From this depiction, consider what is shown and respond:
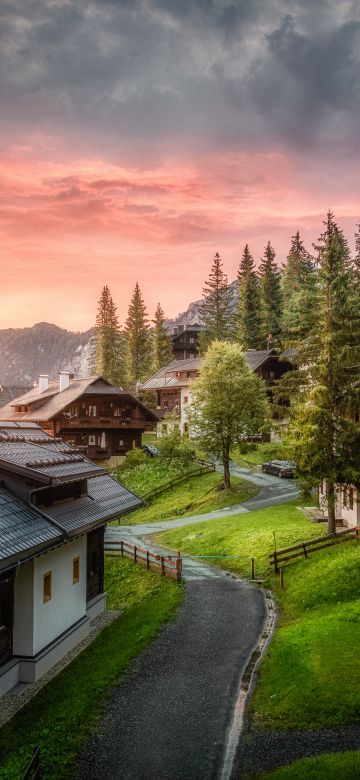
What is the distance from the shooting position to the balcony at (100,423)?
56500 mm

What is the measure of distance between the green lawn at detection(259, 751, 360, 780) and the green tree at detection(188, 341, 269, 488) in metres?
30.7

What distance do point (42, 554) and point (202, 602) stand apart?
9.10m

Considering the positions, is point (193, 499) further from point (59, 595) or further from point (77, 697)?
point (77, 697)

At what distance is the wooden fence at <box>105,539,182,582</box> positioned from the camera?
955 inches

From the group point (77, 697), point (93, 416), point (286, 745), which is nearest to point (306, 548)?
point (77, 697)

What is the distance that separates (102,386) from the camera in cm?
5962

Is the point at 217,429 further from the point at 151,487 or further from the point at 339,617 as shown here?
the point at 339,617

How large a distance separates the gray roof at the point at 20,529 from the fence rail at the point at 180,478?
29.8 meters

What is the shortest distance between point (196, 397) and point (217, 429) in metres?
3.21

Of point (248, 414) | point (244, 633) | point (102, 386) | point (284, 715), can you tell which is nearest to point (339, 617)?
point (244, 633)

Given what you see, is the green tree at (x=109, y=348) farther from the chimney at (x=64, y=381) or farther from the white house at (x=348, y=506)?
the white house at (x=348, y=506)

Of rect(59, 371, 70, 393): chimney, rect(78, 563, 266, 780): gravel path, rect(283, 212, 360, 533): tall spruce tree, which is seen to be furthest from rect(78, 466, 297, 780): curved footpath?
rect(59, 371, 70, 393): chimney

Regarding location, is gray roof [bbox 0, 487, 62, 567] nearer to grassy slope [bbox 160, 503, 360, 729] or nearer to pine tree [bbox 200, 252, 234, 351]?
grassy slope [bbox 160, 503, 360, 729]

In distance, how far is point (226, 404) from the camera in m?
40.7
